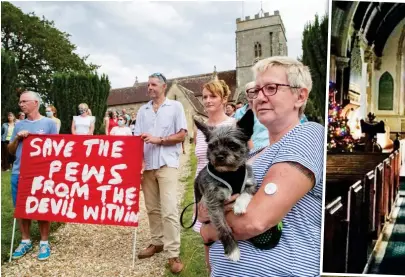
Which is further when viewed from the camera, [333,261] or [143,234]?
[143,234]

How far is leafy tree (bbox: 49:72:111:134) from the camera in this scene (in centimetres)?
362

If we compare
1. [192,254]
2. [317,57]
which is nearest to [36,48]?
[192,254]

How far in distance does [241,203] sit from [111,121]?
8.23 feet

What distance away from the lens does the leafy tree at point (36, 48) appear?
10.7 ft

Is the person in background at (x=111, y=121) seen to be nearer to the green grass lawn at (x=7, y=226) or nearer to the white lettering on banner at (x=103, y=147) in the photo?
the white lettering on banner at (x=103, y=147)

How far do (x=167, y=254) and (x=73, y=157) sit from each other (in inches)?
43.7

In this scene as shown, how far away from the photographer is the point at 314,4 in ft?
9.51

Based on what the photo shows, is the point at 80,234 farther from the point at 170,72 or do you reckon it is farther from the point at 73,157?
the point at 170,72

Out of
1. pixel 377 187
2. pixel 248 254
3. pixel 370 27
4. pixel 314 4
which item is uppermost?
pixel 314 4

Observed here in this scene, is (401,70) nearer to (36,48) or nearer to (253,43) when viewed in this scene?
(253,43)

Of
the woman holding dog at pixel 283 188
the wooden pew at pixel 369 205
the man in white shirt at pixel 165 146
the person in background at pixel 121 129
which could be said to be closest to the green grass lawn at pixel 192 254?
the man in white shirt at pixel 165 146

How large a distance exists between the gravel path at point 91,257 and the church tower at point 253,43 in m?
0.87

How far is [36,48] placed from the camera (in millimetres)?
3805

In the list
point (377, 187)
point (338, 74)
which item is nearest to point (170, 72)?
point (338, 74)
